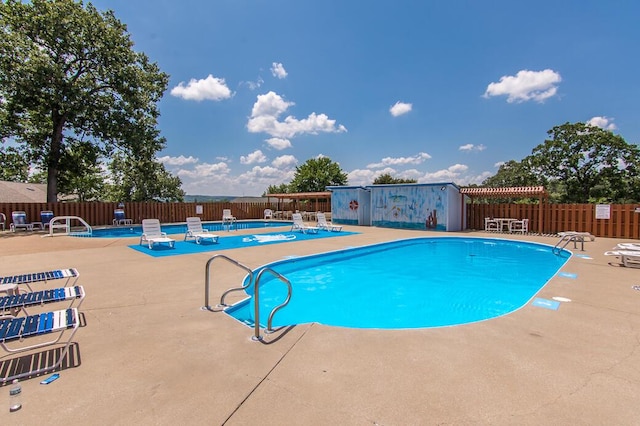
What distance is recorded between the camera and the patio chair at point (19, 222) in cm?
1457

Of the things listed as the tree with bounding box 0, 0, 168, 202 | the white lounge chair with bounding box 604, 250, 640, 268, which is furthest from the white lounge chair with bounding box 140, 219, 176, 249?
the white lounge chair with bounding box 604, 250, 640, 268

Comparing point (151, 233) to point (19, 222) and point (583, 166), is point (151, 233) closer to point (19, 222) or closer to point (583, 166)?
point (19, 222)

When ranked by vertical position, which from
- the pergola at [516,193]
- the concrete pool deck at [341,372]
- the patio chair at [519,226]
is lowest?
the concrete pool deck at [341,372]

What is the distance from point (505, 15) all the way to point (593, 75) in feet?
22.4

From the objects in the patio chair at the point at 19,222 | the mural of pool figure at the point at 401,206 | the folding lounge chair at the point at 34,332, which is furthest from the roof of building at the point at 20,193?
the folding lounge chair at the point at 34,332

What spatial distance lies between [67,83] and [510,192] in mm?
23492

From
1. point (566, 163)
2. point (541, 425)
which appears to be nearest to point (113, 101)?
point (541, 425)

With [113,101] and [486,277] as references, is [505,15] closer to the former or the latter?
[486,277]

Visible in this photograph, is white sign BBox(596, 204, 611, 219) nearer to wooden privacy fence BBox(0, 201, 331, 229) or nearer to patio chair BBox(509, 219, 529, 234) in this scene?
patio chair BBox(509, 219, 529, 234)

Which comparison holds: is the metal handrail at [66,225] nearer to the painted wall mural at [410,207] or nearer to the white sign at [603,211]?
the painted wall mural at [410,207]

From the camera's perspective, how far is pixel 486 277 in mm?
7977

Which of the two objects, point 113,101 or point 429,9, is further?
point 113,101

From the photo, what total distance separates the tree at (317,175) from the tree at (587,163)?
791 inches

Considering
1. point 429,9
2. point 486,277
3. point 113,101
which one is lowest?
point 486,277
